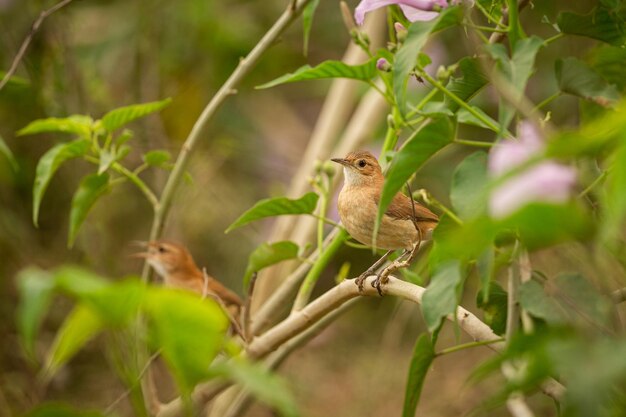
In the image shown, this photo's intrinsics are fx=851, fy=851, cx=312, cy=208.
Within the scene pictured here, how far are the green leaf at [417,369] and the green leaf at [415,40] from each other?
568mm

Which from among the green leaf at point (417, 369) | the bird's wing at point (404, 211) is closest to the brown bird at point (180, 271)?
the bird's wing at point (404, 211)

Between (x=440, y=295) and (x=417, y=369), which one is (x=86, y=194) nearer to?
(x=417, y=369)

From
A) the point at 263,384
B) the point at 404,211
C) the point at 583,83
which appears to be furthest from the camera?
the point at 404,211

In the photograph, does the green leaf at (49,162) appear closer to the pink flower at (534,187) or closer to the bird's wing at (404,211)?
the bird's wing at (404,211)

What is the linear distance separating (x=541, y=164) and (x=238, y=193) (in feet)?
17.2

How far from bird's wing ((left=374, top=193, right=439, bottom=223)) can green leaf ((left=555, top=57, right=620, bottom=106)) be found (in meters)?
1.51

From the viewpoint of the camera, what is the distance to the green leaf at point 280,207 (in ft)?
8.11

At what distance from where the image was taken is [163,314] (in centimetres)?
120

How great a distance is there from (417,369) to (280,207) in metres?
0.75

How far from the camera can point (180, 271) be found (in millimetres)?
4781

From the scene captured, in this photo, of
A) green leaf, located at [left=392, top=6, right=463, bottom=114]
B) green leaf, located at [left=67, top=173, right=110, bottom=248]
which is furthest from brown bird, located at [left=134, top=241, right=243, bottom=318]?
green leaf, located at [left=392, top=6, right=463, bottom=114]

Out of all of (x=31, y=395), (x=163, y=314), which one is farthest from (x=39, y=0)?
(x=163, y=314)

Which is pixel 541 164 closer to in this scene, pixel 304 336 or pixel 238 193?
pixel 304 336

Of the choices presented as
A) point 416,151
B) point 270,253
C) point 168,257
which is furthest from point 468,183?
point 168,257
